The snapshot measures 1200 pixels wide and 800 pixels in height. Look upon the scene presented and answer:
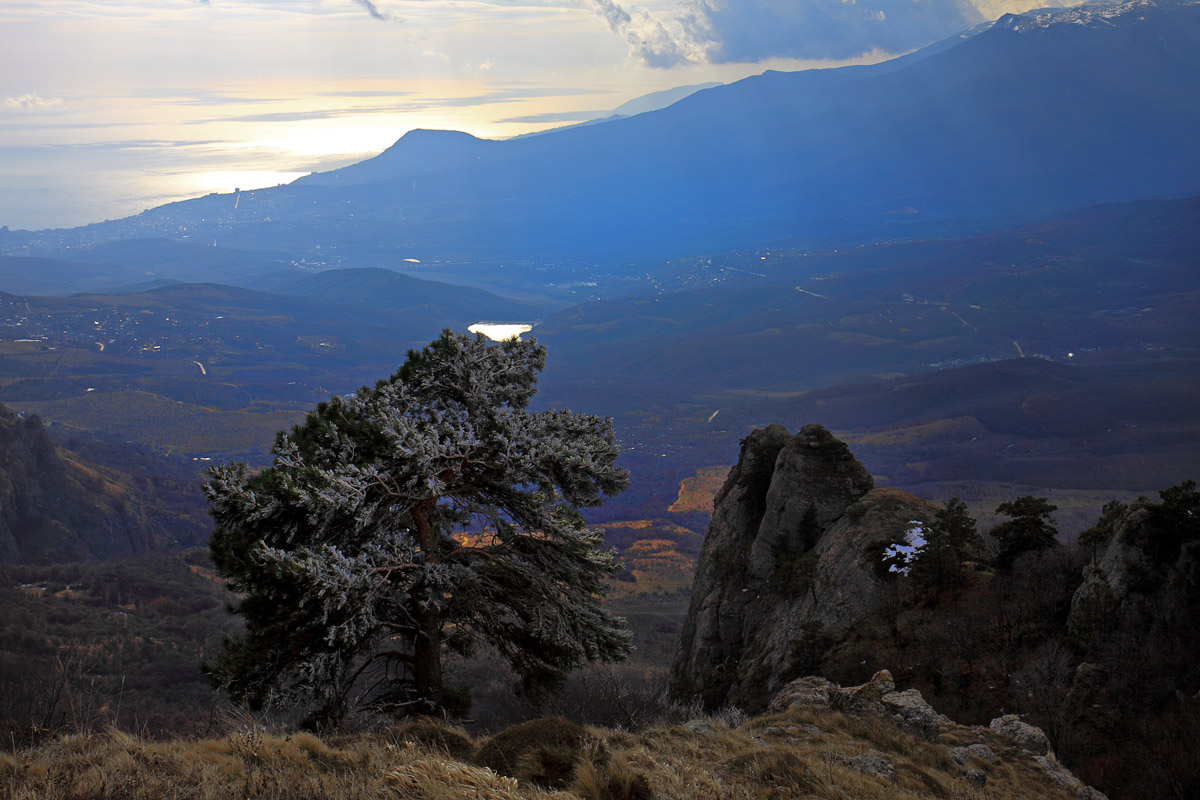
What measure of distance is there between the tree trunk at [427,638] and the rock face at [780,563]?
8188 mm

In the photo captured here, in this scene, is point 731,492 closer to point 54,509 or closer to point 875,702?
point 875,702

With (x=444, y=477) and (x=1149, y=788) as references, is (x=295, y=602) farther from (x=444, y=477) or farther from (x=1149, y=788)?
(x=1149, y=788)

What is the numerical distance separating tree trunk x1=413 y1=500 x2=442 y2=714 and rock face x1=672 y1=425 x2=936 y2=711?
8188mm

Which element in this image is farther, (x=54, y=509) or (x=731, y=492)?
(x=54, y=509)

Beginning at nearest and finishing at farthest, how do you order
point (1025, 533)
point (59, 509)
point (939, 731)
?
1. point (939, 731)
2. point (1025, 533)
3. point (59, 509)

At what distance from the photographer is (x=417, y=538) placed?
11.6 m

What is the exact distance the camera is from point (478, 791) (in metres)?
5.74

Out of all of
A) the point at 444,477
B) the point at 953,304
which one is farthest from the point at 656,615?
the point at 953,304

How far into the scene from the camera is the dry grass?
5895mm

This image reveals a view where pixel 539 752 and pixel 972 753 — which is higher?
pixel 539 752

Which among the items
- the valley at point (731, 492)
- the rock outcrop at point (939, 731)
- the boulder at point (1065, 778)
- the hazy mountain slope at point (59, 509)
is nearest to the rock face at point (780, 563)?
the valley at point (731, 492)

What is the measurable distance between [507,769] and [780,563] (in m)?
15.1

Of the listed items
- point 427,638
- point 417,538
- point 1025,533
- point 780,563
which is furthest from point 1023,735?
point 780,563

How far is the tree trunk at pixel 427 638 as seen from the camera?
11.1 m
